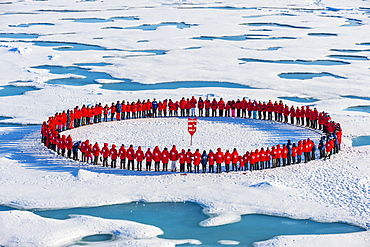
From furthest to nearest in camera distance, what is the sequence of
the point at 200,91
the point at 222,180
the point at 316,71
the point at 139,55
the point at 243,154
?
the point at 139,55
the point at 316,71
the point at 200,91
the point at 243,154
the point at 222,180

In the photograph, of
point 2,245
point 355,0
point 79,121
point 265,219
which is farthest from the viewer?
point 355,0

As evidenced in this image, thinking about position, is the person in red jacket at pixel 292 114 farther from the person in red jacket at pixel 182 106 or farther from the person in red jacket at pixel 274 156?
the person in red jacket at pixel 274 156

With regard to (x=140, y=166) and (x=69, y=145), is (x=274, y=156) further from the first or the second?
(x=69, y=145)

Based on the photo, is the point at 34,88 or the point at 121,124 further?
the point at 34,88

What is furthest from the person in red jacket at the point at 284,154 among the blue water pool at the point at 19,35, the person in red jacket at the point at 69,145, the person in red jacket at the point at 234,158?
the blue water pool at the point at 19,35

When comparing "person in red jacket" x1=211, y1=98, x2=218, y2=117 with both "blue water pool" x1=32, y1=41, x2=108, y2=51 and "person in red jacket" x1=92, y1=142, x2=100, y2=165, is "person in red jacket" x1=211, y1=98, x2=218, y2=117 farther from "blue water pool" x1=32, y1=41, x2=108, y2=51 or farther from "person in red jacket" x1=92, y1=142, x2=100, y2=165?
"blue water pool" x1=32, y1=41, x2=108, y2=51

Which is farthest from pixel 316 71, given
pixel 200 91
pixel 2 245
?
pixel 2 245

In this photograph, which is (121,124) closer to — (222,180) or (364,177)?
(222,180)

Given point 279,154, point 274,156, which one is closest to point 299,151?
point 279,154
